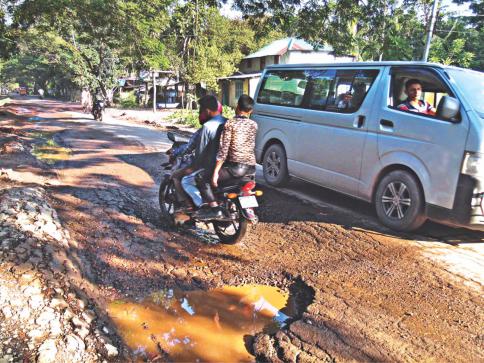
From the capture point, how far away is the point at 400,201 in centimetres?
520

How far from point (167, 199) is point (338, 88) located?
122 inches

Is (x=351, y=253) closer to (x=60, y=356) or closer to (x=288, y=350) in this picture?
(x=288, y=350)

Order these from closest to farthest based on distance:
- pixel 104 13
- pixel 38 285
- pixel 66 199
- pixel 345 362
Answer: pixel 345 362, pixel 38 285, pixel 66 199, pixel 104 13

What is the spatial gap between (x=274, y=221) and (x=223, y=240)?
1.07 meters

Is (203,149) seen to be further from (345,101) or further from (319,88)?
(319,88)

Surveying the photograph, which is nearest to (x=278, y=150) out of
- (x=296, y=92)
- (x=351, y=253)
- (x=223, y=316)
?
(x=296, y=92)

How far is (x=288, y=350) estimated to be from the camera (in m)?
2.90

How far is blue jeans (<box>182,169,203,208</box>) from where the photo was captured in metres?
4.88

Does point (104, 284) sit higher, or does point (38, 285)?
point (38, 285)

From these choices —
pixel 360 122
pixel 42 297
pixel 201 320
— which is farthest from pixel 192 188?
pixel 360 122

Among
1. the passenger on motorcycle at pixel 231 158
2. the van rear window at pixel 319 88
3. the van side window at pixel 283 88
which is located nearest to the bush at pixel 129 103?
the van side window at pixel 283 88

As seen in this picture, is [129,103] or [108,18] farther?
[129,103]

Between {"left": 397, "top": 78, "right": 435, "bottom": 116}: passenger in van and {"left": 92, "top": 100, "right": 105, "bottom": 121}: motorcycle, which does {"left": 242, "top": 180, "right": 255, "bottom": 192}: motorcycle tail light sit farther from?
{"left": 92, "top": 100, "right": 105, "bottom": 121}: motorcycle

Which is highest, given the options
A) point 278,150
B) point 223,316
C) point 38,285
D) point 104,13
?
point 104,13
